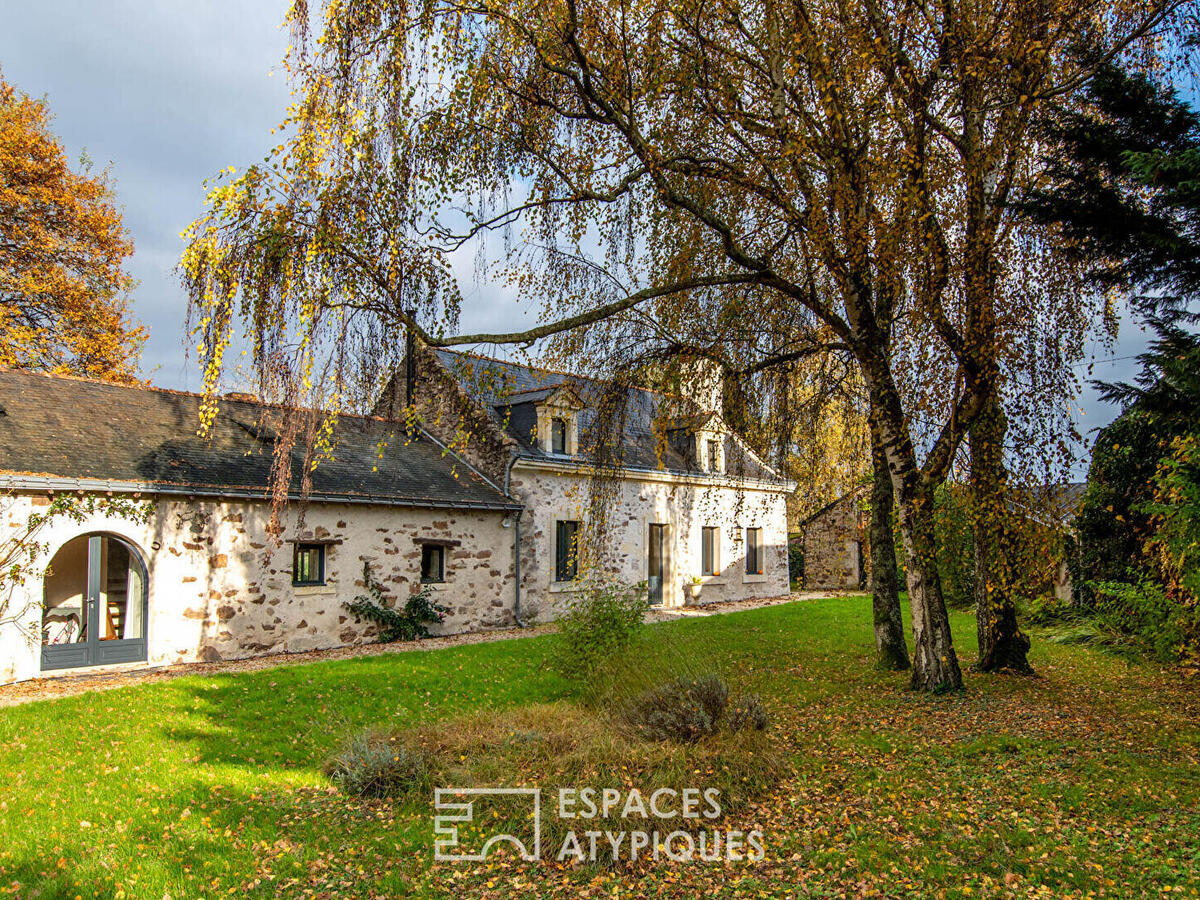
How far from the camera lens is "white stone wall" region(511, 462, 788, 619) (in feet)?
54.1

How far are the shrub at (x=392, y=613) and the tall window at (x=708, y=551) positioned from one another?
911 cm

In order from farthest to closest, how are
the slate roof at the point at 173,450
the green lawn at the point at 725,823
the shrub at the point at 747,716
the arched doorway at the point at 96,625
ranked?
1. the slate roof at the point at 173,450
2. the arched doorway at the point at 96,625
3. the shrub at the point at 747,716
4. the green lawn at the point at 725,823

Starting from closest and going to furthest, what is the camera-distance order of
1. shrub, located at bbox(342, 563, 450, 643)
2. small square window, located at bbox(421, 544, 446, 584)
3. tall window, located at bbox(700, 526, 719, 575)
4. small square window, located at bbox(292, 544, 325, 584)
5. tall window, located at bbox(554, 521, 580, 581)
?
small square window, located at bbox(292, 544, 325, 584) → shrub, located at bbox(342, 563, 450, 643) → small square window, located at bbox(421, 544, 446, 584) → tall window, located at bbox(554, 521, 580, 581) → tall window, located at bbox(700, 526, 719, 575)

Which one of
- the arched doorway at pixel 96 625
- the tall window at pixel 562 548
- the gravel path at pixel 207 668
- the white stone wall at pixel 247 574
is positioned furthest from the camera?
the tall window at pixel 562 548

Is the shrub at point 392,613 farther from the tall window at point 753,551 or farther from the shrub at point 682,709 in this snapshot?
the tall window at point 753,551

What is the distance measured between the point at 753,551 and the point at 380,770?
18.2m

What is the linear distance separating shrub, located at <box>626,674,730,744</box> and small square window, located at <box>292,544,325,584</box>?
316 inches

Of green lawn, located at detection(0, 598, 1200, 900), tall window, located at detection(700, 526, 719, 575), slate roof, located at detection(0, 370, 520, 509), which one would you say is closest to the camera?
green lawn, located at detection(0, 598, 1200, 900)

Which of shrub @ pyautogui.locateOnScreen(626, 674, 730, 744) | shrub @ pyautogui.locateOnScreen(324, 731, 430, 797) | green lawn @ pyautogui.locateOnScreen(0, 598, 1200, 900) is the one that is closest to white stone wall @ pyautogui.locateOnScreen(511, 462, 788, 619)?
shrub @ pyautogui.locateOnScreen(626, 674, 730, 744)

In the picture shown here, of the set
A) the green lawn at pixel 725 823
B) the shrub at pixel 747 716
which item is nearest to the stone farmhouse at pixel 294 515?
the green lawn at pixel 725 823

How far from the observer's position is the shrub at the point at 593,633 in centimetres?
960

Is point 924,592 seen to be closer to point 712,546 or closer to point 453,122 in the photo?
point 453,122

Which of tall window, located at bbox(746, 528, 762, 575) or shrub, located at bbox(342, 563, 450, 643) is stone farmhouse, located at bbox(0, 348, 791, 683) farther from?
tall window, located at bbox(746, 528, 762, 575)

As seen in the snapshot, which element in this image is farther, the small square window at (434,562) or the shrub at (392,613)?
the small square window at (434,562)
